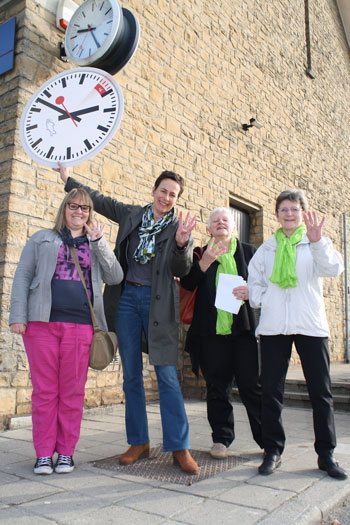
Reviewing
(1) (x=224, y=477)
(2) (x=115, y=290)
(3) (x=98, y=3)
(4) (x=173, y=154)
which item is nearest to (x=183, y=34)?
(4) (x=173, y=154)

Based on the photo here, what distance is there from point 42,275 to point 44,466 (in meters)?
1.15

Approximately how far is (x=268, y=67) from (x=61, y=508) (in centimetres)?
892

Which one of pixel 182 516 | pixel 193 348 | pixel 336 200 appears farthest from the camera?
pixel 336 200

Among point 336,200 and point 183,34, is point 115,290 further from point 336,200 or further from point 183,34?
point 336,200

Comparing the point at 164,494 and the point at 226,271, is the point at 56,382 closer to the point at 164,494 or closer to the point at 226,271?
the point at 164,494

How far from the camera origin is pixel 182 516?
225cm

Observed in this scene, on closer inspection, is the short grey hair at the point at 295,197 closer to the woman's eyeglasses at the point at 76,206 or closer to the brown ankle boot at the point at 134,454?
the woman's eyeglasses at the point at 76,206

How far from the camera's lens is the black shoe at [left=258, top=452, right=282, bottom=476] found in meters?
2.96

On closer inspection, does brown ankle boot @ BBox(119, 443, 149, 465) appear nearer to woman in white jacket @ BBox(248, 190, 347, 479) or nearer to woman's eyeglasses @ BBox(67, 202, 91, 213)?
woman in white jacket @ BBox(248, 190, 347, 479)

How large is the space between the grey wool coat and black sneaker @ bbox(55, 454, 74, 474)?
81cm

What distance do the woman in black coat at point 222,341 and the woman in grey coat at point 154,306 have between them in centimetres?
33

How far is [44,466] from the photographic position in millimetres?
2932

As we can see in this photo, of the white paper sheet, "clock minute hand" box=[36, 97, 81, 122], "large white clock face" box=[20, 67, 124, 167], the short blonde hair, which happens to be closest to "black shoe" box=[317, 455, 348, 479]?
the white paper sheet

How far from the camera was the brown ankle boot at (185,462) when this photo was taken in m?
2.93
